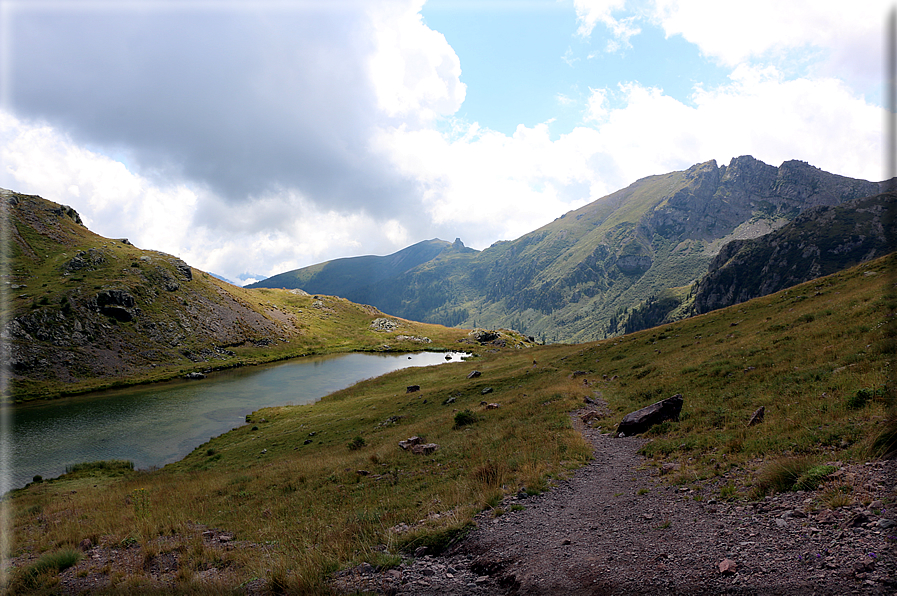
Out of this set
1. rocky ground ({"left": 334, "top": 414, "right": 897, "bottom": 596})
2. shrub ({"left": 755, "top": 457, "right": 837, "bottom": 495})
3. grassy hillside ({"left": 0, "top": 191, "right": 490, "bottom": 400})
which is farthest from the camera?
grassy hillside ({"left": 0, "top": 191, "right": 490, "bottom": 400})

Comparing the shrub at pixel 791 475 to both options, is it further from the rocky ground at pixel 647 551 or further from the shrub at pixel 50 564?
the shrub at pixel 50 564

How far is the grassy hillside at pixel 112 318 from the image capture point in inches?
3207

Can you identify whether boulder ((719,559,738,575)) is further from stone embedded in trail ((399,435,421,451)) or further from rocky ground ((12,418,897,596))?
stone embedded in trail ((399,435,421,451))

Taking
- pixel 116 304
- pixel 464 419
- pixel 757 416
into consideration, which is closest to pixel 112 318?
pixel 116 304

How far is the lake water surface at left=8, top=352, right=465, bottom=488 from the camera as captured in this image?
41.7 meters

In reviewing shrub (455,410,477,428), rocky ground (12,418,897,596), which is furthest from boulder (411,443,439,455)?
rocky ground (12,418,897,596)

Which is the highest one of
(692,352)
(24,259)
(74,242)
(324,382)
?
(74,242)

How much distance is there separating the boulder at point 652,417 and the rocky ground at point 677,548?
25.1 ft

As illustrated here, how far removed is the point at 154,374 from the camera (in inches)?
3546

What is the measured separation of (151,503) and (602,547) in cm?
2630

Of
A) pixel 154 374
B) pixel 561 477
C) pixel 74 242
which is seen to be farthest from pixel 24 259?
pixel 561 477

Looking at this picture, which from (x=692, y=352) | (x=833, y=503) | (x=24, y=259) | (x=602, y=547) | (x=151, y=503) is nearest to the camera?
(x=833, y=503)

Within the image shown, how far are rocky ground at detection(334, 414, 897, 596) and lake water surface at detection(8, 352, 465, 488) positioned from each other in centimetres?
4575

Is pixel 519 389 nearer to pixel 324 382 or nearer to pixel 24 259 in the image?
pixel 324 382
